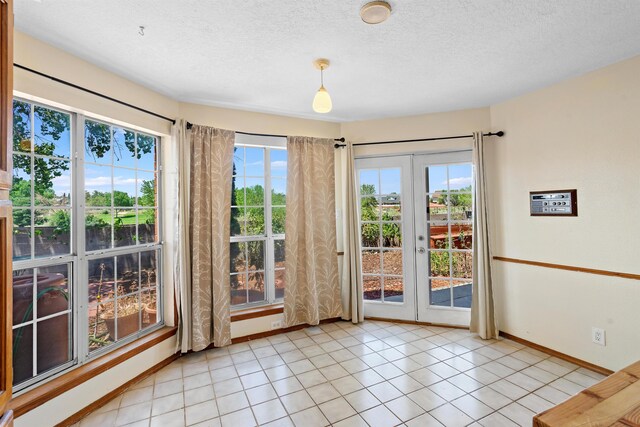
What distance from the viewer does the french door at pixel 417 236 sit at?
3.66 meters

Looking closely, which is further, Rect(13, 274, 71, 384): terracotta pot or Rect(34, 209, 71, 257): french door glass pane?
Rect(34, 209, 71, 257): french door glass pane

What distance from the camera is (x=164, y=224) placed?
3.10 metres

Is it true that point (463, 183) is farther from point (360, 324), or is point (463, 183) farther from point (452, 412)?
point (452, 412)

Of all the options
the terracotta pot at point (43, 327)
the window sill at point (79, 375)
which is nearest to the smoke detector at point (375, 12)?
the terracotta pot at point (43, 327)

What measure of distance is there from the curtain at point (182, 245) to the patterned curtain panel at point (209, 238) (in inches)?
2.1

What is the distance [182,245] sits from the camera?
9.74 feet

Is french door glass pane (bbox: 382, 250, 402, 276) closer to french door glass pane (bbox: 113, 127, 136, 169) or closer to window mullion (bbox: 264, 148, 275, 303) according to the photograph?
window mullion (bbox: 264, 148, 275, 303)

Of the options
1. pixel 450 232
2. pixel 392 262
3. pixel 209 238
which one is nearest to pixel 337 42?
pixel 209 238

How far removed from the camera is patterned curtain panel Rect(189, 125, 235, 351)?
305 cm

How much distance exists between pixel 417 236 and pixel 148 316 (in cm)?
307

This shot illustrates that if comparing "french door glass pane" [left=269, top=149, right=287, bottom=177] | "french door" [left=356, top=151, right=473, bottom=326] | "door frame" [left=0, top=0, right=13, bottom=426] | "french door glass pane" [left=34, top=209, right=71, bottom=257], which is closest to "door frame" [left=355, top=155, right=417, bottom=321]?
"french door" [left=356, top=151, right=473, bottom=326]

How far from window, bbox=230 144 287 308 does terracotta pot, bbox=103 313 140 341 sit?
38.8 inches

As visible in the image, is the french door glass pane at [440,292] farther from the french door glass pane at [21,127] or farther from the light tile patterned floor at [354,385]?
the french door glass pane at [21,127]

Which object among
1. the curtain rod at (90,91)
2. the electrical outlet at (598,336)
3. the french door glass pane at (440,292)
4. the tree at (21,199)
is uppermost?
the curtain rod at (90,91)
